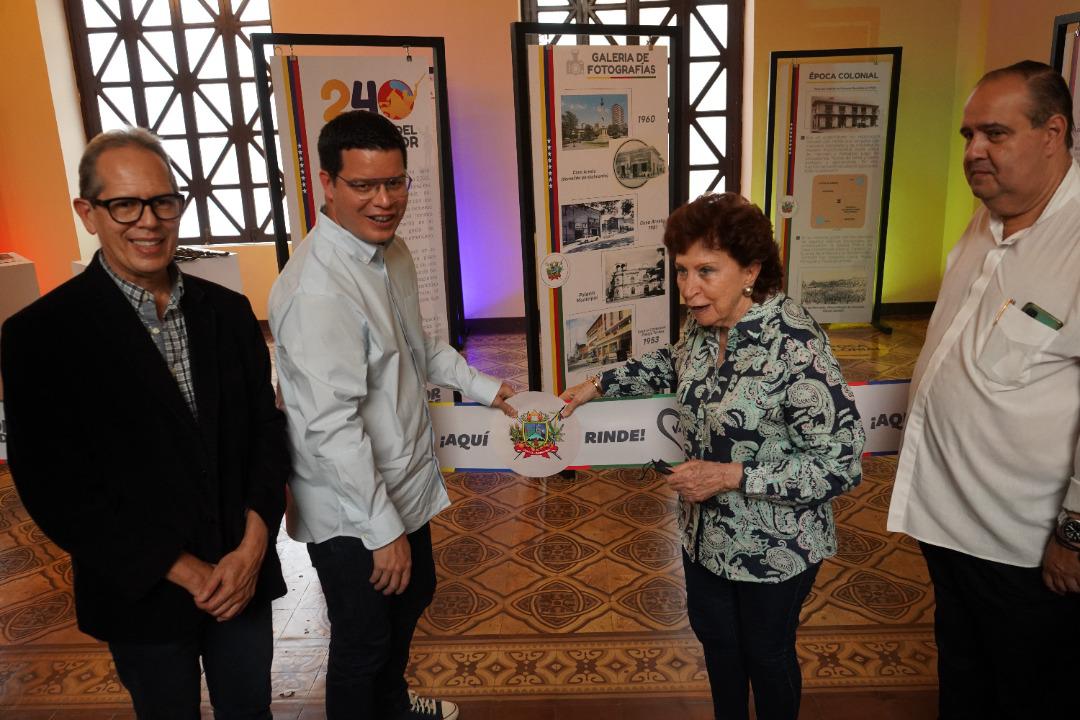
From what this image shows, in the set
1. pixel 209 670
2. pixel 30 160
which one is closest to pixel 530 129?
pixel 209 670

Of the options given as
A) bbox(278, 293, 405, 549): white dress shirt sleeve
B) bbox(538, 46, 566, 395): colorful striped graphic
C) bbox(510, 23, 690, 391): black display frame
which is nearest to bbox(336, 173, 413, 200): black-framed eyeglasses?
bbox(278, 293, 405, 549): white dress shirt sleeve

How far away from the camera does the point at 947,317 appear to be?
6.20 ft

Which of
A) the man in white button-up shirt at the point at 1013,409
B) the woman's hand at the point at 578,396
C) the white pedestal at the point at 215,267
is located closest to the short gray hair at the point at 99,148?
the woman's hand at the point at 578,396

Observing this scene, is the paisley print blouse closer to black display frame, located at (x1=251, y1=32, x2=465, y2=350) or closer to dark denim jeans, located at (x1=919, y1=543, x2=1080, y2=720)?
dark denim jeans, located at (x1=919, y1=543, x2=1080, y2=720)

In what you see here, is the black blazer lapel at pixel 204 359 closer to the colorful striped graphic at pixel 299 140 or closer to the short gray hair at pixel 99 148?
the short gray hair at pixel 99 148

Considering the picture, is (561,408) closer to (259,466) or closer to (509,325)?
(259,466)

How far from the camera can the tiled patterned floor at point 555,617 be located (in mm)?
2570

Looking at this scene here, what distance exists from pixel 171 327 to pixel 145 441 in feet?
0.85

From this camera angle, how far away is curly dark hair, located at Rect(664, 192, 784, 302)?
164 cm

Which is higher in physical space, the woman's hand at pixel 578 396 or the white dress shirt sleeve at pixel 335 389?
the white dress shirt sleeve at pixel 335 389

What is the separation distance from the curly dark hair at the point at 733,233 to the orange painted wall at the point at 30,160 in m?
7.75

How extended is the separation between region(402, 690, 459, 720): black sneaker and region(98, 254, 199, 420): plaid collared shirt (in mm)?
1292

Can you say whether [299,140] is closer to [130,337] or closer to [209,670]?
[130,337]

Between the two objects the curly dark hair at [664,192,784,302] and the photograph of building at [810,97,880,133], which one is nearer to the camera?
the curly dark hair at [664,192,784,302]
